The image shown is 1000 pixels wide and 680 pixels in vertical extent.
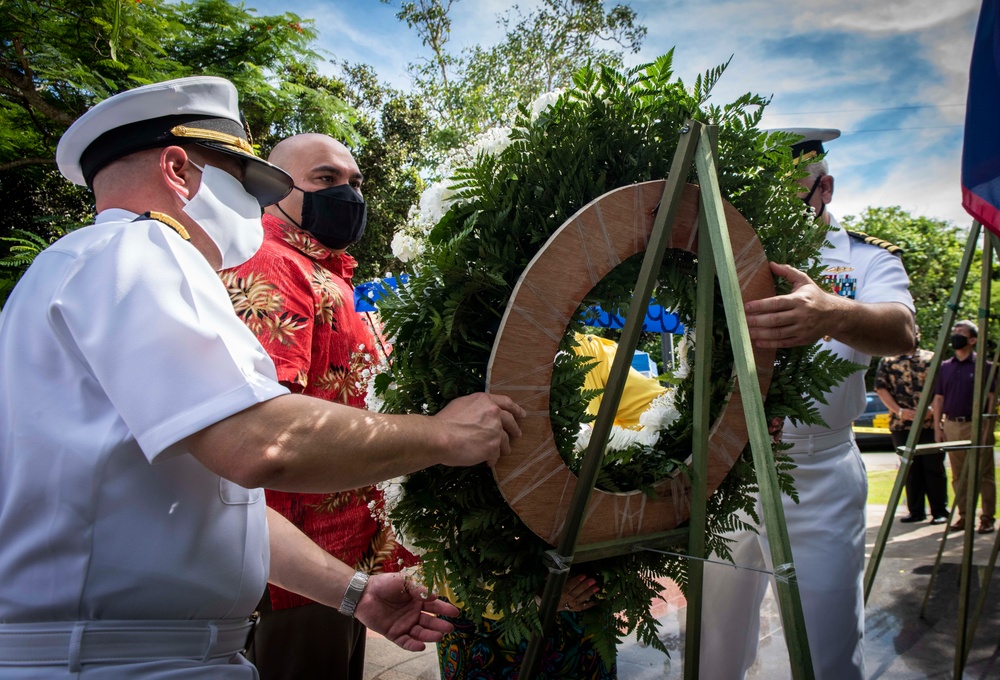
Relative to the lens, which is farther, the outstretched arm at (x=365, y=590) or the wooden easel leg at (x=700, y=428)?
the outstretched arm at (x=365, y=590)

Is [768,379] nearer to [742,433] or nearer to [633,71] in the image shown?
[742,433]

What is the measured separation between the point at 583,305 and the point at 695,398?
1.20 feet

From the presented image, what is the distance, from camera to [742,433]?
6.02 feet

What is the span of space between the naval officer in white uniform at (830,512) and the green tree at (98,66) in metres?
5.05

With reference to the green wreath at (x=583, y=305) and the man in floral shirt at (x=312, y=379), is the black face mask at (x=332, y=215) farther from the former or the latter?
the green wreath at (x=583, y=305)

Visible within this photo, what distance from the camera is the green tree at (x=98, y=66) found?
5643 mm

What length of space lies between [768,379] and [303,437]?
1263 mm

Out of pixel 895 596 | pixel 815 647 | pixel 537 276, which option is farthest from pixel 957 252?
pixel 537 276

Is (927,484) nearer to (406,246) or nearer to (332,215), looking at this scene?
(332,215)

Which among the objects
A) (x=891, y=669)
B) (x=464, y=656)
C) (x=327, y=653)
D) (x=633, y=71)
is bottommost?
(x=891, y=669)

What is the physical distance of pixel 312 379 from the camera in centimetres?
217

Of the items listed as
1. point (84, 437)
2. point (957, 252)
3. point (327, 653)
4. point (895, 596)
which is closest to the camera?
point (84, 437)

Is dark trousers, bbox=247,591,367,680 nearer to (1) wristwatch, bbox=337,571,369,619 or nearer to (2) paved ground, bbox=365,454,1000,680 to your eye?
(1) wristwatch, bbox=337,571,369,619

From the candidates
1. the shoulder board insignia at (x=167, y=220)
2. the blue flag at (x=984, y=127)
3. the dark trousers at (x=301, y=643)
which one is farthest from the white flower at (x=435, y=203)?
the blue flag at (x=984, y=127)
